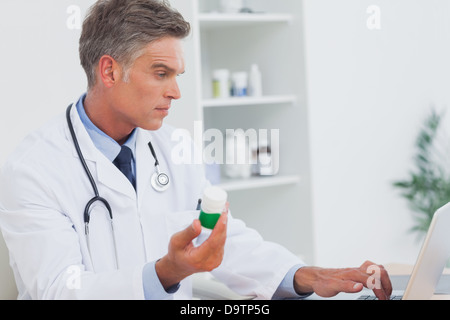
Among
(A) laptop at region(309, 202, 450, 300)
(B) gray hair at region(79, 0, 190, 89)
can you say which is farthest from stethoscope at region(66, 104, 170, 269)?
(A) laptop at region(309, 202, 450, 300)

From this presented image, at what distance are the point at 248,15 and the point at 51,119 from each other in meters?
1.08

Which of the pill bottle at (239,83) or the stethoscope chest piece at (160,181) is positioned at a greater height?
the pill bottle at (239,83)

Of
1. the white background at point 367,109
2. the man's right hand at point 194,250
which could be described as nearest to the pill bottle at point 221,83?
the white background at point 367,109

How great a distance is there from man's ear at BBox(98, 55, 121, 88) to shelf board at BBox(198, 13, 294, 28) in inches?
36.4

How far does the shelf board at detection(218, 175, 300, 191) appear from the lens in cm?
204

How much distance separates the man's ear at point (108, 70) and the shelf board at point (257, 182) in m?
0.94

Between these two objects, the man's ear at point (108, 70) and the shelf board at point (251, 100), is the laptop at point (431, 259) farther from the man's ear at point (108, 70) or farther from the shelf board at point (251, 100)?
the shelf board at point (251, 100)

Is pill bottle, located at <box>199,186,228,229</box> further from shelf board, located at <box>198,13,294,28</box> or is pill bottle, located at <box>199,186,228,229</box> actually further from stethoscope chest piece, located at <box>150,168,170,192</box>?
shelf board, located at <box>198,13,294,28</box>

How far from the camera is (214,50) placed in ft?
7.45

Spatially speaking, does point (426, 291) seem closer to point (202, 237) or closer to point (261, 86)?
point (202, 237)

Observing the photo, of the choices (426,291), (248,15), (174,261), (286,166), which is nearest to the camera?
(174,261)

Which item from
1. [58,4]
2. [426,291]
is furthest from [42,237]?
[426,291]

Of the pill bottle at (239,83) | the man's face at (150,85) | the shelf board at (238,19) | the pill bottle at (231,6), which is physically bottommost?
the man's face at (150,85)

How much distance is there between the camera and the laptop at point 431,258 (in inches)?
35.8
